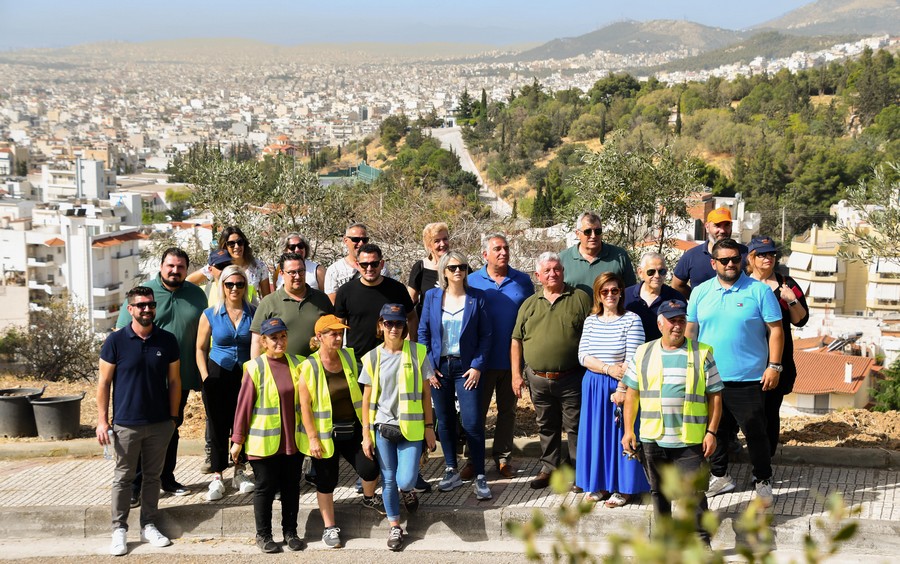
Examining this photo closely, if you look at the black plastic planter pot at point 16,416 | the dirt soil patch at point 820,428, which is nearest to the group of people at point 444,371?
the dirt soil patch at point 820,428

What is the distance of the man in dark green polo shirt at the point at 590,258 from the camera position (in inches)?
263

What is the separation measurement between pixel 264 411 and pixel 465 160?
95.9m

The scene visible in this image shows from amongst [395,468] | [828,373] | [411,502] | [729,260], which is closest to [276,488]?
[395,468]

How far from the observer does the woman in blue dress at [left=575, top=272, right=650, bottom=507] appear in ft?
Answer: 19.8

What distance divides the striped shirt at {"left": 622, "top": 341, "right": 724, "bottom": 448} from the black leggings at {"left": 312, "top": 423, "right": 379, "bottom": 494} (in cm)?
173

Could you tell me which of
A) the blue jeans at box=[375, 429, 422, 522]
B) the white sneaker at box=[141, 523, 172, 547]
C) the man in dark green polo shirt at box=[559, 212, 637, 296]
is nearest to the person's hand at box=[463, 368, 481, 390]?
the blue jeans at box=[375, 429, 422, 522]

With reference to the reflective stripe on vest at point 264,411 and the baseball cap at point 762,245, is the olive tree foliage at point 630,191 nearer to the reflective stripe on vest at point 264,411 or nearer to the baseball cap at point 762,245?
the baseball cap at point 762,245

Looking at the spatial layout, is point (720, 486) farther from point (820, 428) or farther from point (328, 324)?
point (328, 324)

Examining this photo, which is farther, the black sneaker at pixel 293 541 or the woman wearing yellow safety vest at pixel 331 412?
the black sneaker at pixel 293 541

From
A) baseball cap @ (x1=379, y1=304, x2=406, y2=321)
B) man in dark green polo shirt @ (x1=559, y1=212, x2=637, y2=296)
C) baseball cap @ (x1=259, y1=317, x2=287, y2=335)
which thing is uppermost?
man in dark green polo shirt @ (x1=559, y1=212, x2=637, y2=296)

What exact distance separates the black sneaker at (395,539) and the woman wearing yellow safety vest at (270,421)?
55 centimetres

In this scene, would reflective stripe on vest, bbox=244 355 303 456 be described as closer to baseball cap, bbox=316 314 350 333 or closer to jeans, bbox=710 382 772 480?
baseball cap, bbox=316 314 350 333

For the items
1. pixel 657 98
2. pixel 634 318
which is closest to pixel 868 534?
pixel 634 318

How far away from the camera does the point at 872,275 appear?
151 feet
